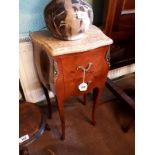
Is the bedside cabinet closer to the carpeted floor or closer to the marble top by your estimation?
the marble top

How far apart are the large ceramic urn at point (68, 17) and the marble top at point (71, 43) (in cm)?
5

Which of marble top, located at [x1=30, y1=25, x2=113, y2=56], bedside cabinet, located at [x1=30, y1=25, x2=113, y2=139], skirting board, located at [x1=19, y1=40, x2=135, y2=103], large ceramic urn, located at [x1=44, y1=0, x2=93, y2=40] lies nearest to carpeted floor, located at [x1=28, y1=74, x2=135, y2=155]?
skirting board, located at [x1=19, y1=40, x2=135, y2=103]

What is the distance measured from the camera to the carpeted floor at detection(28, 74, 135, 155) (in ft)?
4.33

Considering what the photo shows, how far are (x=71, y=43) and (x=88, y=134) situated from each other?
745mm

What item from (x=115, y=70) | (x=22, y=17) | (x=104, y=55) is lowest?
(x=115, y=70)

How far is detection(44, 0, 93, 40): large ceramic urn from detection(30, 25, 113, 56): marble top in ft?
0.15

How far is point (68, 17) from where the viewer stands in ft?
2.98

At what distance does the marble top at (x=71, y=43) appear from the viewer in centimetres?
95

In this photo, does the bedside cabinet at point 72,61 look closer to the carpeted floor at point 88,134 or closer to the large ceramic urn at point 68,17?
the large ceramic urn at point 68,17
